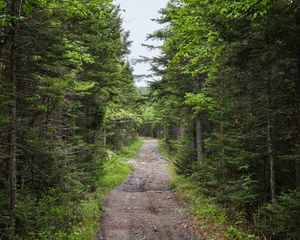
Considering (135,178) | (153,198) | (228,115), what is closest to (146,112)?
(135,178)

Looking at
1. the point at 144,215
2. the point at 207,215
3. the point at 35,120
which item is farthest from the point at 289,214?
the point at 35,120

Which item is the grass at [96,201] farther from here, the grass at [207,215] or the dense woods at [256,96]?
the dense woods at [256,96]

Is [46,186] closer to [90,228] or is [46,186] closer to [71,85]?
[90,228]

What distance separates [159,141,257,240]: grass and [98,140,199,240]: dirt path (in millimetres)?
425

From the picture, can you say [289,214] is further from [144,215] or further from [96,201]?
[96,201]

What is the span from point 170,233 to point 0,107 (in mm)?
6816

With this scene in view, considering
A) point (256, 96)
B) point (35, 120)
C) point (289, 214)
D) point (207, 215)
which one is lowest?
point (207, 215)

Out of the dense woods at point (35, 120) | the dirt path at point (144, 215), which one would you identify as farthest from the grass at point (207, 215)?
the dense woods at point (35, 120)

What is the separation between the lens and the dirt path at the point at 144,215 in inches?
380

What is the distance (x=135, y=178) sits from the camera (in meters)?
21.3

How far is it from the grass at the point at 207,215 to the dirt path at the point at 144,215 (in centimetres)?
43

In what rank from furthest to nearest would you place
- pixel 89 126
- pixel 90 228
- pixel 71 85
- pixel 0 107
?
1. pixel 89 126
2. pixel 71 85
3. pixel 90 228
4. pixel 0 107

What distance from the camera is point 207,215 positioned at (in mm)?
10750

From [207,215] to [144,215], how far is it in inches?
108
